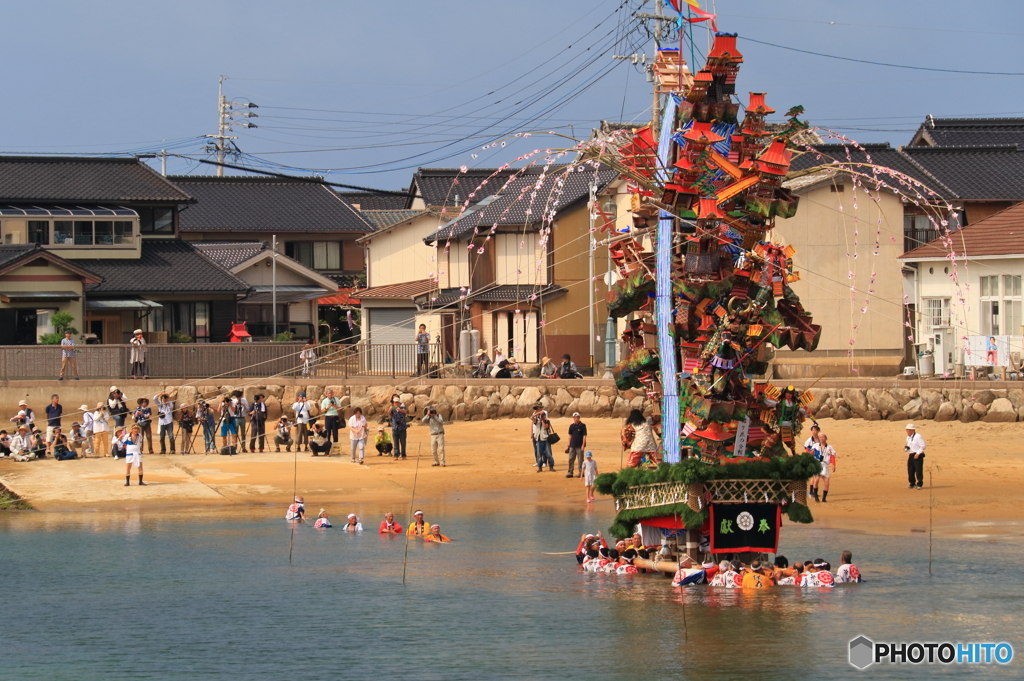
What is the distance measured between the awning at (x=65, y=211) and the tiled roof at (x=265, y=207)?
52.3ft

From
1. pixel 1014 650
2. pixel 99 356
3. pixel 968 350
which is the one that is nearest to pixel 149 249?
pixel 99 356

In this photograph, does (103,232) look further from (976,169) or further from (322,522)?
(976,169)

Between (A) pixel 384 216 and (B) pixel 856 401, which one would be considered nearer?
(B) pixel 856 401

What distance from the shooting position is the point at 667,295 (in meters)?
21.7

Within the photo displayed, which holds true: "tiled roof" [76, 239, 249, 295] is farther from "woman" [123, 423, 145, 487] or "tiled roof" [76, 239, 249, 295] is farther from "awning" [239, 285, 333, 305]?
"woman" [123, 423, 145, 487]

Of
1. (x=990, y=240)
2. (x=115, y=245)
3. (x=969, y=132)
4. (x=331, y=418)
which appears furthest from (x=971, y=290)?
(x=115, y=245)

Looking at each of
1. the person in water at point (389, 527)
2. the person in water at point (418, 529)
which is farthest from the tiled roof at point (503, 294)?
the person in water at point (418, 529)

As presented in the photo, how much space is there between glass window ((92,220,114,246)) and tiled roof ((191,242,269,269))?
23.9ft

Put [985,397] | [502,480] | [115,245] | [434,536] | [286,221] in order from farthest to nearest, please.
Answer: [286,221] < [115,245] < [985,397] < [502,480] < [434,536]

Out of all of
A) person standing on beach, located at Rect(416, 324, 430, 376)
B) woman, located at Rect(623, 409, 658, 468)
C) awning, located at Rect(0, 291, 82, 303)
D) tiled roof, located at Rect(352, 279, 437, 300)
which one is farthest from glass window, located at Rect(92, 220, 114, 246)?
woman, located at Rect(623, 409, 658, 468)

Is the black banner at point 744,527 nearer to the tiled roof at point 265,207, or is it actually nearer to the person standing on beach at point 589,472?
the person standing on beach at point 589,472

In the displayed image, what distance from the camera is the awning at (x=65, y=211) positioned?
5366 centimetres

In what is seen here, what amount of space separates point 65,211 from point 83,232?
1134 mm

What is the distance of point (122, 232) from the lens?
5538 centimetres
